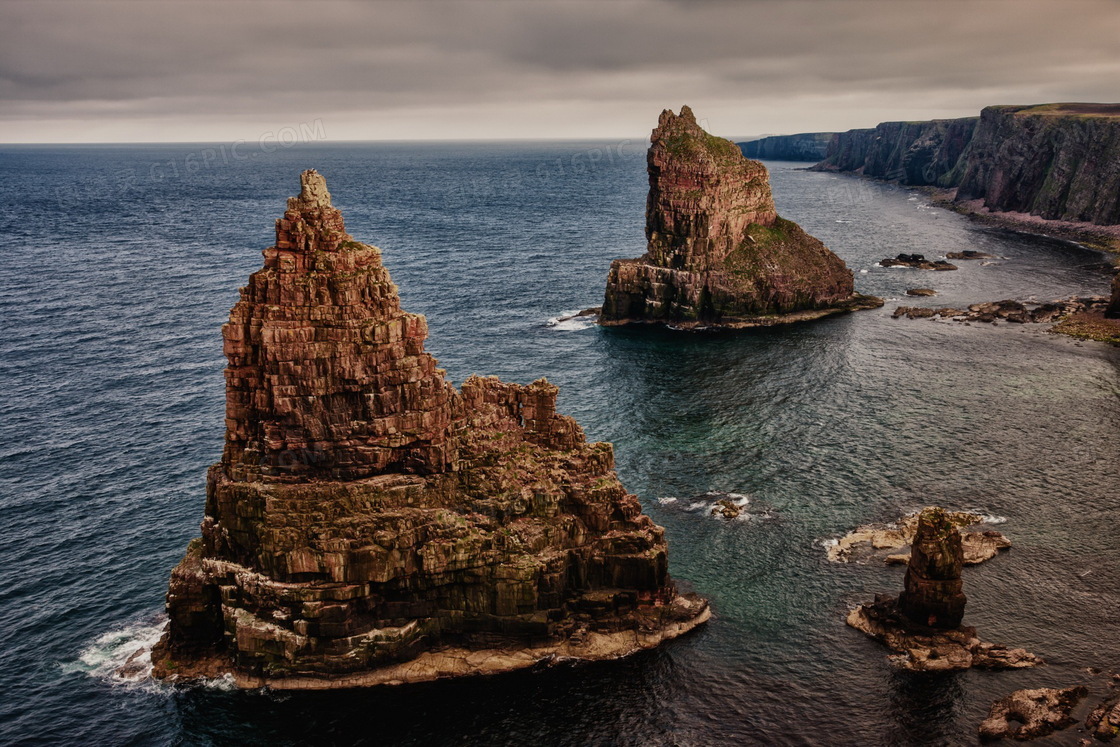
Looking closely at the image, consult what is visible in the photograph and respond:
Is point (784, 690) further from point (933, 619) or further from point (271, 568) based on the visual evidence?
point (271, 568)

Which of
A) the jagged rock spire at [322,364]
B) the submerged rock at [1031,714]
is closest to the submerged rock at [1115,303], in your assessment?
the submerged rock at [1031,714]

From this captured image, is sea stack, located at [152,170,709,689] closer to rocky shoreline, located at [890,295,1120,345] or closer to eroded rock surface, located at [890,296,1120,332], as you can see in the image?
rocky shoreline, located at [890,295,1120,345]

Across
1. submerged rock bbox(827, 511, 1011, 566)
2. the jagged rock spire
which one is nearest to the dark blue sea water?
submerged rock bbox(827, 511, 1011, 566)

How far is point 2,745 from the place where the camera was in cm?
5766

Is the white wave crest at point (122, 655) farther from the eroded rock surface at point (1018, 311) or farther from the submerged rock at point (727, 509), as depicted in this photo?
the eroded rock surface at point (1018, 311)

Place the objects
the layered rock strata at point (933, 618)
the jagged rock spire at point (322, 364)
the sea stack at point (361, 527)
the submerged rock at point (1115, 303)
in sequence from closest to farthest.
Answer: the jagged rock spire at point (322, 364), the sea stack at point (361, 527), the layered rock strata at point (933, 618), the submerged rock at point (1115, 303)

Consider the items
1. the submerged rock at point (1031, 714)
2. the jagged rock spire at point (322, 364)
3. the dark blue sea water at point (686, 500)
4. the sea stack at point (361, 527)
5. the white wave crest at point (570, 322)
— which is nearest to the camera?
the submerged rock at point (1031, 714)

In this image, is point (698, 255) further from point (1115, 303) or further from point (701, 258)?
point (1115, 303)

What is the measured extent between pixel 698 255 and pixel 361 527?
344ft

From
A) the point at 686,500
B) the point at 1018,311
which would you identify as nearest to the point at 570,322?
the point at 686,500

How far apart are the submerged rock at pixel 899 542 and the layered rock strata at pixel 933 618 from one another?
32.3 ft

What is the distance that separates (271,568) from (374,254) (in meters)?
24.9

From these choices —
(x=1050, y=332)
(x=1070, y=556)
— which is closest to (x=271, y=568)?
(x=1070, y=556)

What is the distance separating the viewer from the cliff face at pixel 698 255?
154 m
